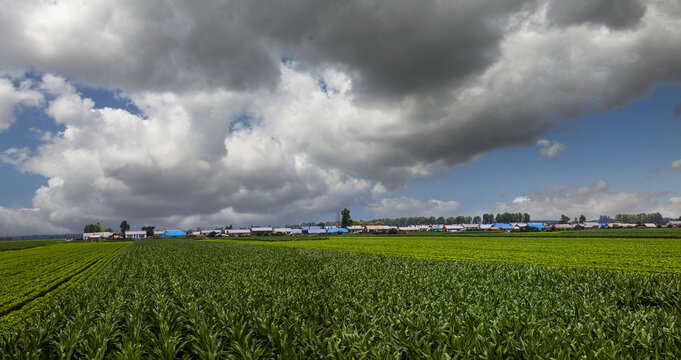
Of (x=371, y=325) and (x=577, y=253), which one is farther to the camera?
(x=577, y=253)

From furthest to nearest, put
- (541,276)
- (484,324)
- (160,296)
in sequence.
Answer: (541,276) → (160,296) → (484,324)

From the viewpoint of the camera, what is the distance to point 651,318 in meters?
11.1

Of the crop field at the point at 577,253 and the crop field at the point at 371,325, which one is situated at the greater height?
the crop field at the point at 371,325

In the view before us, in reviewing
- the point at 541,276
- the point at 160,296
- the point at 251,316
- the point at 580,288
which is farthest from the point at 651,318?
the point at 160,296

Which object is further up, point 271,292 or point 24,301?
point 271,292

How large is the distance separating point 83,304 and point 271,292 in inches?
317

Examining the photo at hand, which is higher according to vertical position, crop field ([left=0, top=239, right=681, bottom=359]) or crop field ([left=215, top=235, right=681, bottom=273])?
crop field ([left=0, top=239, right=681, bottom=359])

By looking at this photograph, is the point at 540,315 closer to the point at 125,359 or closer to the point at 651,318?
the point at 651,318

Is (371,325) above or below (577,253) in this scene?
above

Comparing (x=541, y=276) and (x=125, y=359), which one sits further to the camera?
(x=541, y=276)

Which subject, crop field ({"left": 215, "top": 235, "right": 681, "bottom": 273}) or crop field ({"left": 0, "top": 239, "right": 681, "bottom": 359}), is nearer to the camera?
crop field ({"left": 0, "top": 239, "right": 681, "bottom": 359})

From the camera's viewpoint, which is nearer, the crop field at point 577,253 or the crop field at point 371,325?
the crop field at point 371,325

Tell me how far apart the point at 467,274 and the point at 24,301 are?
29.0 metres

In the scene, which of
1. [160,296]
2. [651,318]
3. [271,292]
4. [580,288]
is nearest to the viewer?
[651,318]
